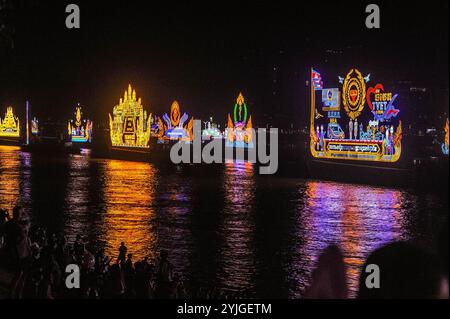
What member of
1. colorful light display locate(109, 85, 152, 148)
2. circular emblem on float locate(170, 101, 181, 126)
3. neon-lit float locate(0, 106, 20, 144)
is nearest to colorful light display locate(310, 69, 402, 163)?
colorful light display locate(109, 85, 152, 148)

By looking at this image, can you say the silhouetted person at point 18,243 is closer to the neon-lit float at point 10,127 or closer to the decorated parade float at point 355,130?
the decorated parade float at point 355,130

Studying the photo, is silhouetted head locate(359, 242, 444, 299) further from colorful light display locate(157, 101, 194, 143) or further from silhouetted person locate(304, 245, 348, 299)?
colorful light display locate(157, 101, 194, 143)

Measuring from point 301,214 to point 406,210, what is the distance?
411 cm

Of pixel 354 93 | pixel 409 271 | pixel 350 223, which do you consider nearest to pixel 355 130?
pixel 354 93

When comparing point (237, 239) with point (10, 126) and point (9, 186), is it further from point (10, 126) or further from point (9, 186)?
point (10, 126)

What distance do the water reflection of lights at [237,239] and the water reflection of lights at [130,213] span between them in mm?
1871

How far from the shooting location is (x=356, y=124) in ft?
117

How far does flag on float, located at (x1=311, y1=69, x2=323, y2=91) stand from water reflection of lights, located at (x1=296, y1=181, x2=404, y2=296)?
1046cm

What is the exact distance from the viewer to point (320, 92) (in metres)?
38.8

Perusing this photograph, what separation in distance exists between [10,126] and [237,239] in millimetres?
91006

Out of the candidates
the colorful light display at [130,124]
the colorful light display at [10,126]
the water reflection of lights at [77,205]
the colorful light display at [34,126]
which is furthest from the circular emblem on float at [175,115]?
the colorful light display at [10,126]

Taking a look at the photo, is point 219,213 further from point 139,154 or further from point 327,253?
point 139,154

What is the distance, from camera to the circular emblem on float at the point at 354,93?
35281 millimetres
